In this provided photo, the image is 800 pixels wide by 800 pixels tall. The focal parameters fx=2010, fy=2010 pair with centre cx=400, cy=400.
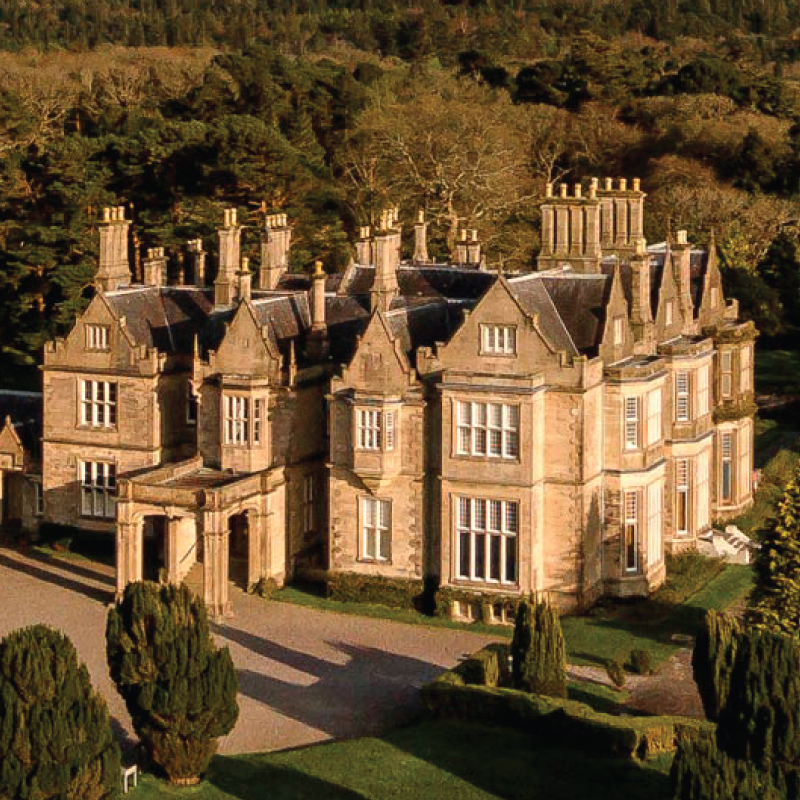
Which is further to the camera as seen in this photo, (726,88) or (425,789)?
(726,88)

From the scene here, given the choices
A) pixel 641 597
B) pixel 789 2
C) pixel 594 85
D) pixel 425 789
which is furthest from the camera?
pixel 789 2

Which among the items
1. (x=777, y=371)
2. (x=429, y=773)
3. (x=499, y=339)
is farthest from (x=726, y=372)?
(x=777, y=371)

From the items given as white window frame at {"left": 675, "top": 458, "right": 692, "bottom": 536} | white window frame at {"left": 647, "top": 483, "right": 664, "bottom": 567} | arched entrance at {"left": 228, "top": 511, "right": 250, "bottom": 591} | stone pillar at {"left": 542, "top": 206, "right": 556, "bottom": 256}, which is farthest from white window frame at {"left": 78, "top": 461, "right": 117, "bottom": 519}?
white window frame at {"left": 675, "top": 458, "right": 692, "bottom": 536}

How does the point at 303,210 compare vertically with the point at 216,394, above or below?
above

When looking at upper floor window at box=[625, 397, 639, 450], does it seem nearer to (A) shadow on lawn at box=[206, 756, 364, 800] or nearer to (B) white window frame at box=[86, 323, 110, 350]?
(B) white window frame at box=[86, 323, 110, 350]

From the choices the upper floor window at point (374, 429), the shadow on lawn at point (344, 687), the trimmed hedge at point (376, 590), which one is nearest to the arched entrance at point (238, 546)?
the trimmed hedge at point (376, 590)

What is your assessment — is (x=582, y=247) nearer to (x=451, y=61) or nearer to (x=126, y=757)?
(x=126, y=757)

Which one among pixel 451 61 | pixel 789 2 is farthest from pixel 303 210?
pixel 789 2
